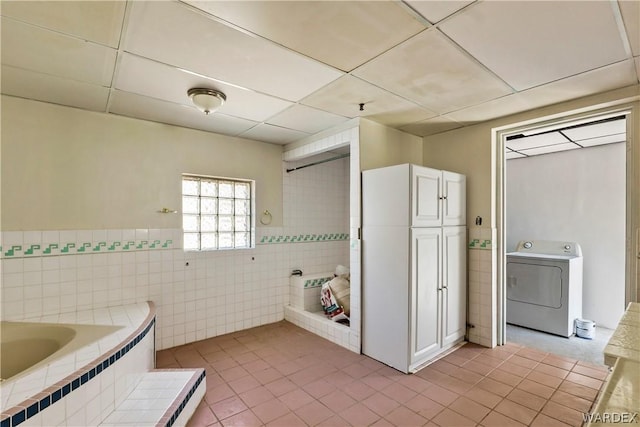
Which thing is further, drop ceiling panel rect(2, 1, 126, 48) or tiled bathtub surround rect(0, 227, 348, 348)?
tiled bathtub surround rect(0, 227, 348, 348)

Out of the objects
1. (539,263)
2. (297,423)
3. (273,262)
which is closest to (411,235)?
(297,423)

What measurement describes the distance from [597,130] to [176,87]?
169 inches

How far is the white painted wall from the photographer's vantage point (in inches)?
148

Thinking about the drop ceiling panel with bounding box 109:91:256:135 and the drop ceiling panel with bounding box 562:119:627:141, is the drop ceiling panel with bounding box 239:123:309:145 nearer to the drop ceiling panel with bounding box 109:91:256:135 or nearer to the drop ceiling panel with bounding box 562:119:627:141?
the drop ceiling panel with bounding box 109:91:256:135

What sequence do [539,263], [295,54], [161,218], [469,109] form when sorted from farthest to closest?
[539,263] < [161,218] < [469,109] < [295,54]

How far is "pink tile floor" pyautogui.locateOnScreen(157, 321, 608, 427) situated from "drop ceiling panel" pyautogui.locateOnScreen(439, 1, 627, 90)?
2.41m

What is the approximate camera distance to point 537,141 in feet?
12.2

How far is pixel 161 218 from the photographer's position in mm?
3182

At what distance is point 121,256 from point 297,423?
2.26m

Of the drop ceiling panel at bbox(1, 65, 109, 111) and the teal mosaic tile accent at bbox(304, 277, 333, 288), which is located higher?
the drop ceiling panel at bbox(1, 65, 109, 111)

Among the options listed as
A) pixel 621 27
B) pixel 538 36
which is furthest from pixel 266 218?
pixel 621 27

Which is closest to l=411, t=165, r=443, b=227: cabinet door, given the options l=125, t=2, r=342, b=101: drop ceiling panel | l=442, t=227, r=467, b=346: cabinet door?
l=442, t=227, r=467, b=346: cabinet door

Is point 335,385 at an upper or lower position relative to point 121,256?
lower

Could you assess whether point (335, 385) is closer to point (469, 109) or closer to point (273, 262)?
point (273, 262)
